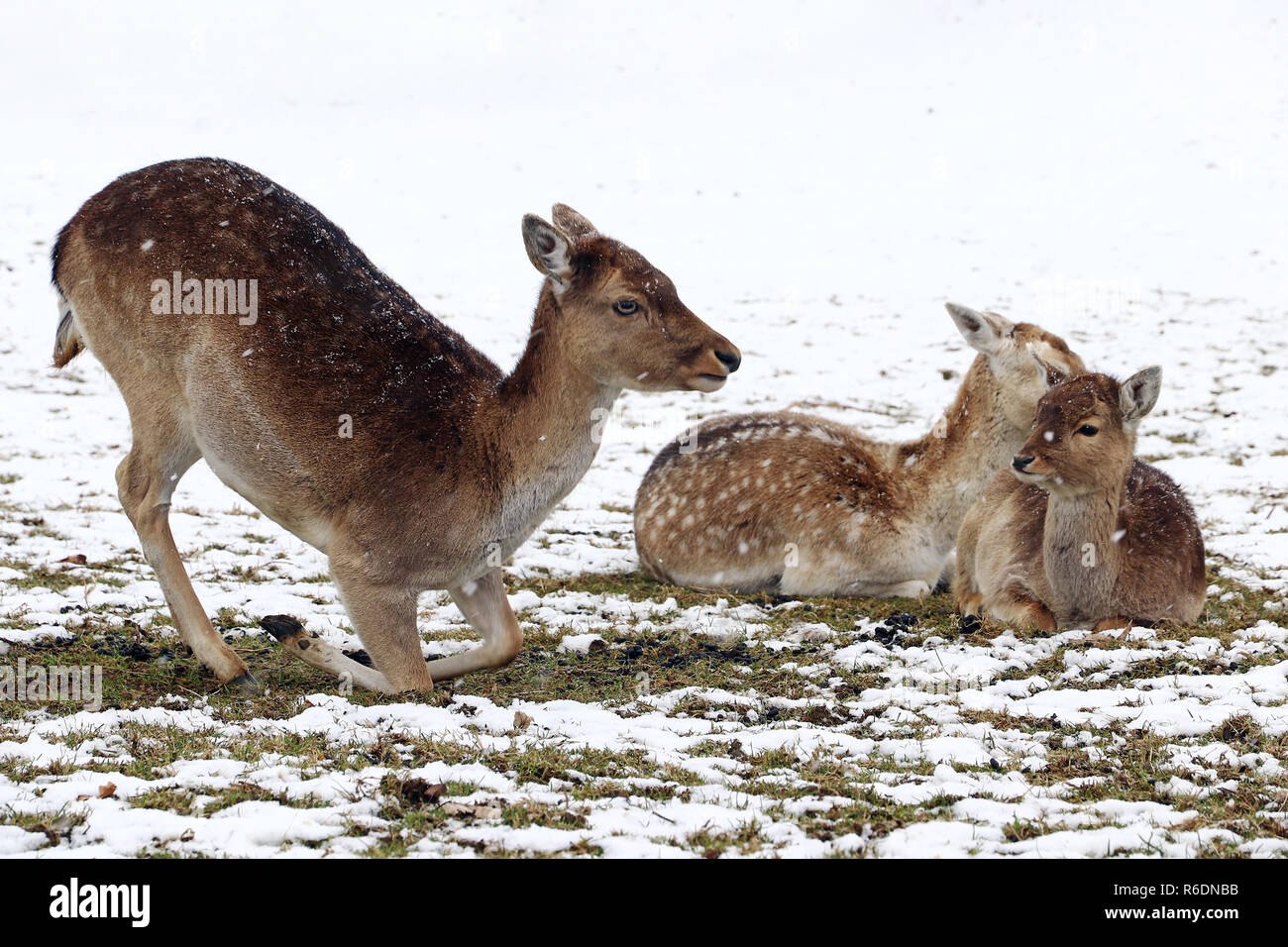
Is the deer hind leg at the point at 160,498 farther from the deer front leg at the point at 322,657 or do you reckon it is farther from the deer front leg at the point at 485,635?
the deer front leg at the point at 485,635

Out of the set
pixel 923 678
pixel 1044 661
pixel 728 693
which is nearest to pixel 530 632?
pixel 728 693

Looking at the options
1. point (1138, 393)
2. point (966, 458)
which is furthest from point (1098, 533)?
point (966, 458)

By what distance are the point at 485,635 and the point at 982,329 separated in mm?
4226

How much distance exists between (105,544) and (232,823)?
544 cm

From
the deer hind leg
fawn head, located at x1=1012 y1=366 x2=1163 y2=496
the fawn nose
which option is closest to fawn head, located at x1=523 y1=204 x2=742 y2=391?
the fawn nose

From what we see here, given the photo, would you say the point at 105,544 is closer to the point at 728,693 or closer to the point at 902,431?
the point at 728,693

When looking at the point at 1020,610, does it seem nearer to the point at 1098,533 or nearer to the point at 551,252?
A: the point at 1098,533

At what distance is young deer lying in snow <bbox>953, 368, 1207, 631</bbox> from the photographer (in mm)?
7023

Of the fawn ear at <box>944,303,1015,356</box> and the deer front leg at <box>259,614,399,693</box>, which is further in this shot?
the fawn ear at <box>944,303,1015,356</box>

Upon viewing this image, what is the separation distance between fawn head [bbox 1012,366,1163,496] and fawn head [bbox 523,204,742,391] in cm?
214

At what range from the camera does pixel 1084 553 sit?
7.15 m

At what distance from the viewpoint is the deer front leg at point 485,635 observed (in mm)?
6164

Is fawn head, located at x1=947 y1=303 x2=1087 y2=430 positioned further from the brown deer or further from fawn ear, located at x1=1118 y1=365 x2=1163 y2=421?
the brown deer

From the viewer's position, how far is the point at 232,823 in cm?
383
